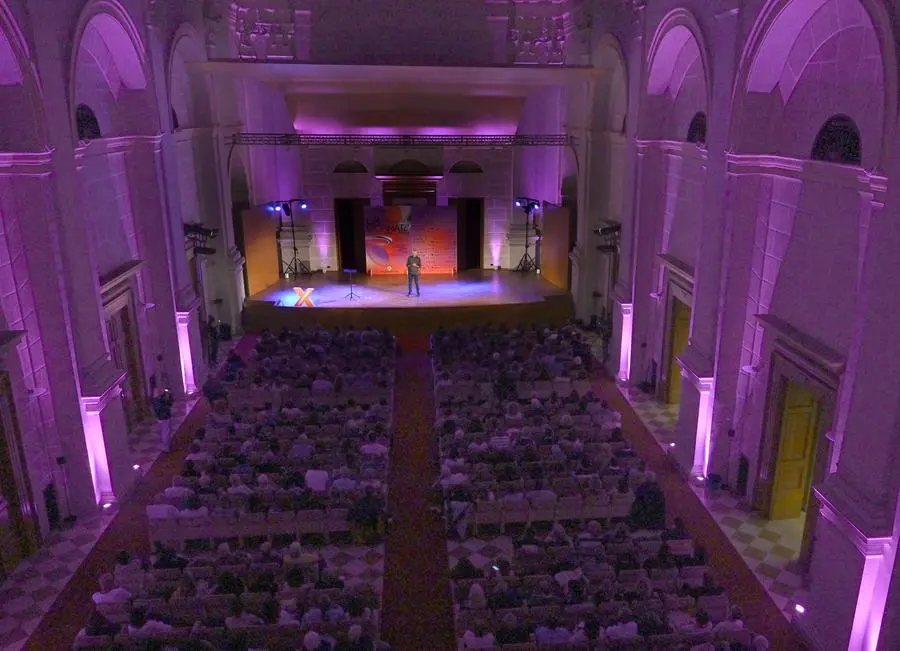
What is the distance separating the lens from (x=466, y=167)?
85.3 feet

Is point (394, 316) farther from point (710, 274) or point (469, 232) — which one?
point (710, 274)

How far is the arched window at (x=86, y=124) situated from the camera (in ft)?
40.9

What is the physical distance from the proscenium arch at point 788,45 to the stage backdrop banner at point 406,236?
15132 millimetres

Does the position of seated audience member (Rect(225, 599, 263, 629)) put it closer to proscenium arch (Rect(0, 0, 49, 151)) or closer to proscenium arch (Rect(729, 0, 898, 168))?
proscenium arch (Rect(0, 0, 49, 151))

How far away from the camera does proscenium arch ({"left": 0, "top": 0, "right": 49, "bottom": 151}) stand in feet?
31.0

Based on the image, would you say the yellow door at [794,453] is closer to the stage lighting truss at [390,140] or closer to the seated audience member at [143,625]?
the seated audience member at [143,625]

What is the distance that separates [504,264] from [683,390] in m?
14.2

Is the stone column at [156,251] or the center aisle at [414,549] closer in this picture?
the center aisle at [414,549]

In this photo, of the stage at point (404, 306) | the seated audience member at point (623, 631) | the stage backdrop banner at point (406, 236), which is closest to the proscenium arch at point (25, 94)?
the seated audience member at point (623, 631)

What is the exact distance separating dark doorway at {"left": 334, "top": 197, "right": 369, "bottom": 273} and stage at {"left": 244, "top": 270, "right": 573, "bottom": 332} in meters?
2.81

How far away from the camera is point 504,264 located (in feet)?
87.0

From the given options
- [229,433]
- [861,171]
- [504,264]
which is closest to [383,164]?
[504,264]

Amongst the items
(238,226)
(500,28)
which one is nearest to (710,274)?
(500,28)

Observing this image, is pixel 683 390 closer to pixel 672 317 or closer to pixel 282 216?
pixel 672 317
